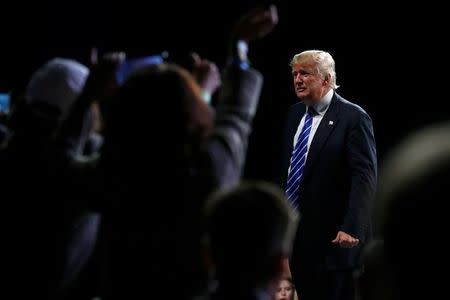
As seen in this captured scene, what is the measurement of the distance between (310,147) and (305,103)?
26 cm

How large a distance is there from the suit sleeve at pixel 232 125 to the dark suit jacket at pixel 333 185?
154 centimetres

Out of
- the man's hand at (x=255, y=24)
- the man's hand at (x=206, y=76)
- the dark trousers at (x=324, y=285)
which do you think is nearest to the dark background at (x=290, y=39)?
the dark trousers at (x=324, y=285)

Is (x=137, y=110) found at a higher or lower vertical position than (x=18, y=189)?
higher

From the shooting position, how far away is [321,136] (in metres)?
3.20

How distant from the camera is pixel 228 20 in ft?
15.6

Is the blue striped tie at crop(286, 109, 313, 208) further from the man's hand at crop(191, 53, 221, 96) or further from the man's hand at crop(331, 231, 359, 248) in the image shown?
the man's hand at crop(191, 53, 221, 96)

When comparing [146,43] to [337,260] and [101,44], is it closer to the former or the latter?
[101,44]

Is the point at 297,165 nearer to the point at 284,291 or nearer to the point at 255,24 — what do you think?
the point at 284,291

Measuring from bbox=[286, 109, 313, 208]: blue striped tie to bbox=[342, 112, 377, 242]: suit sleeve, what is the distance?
8.4 inches

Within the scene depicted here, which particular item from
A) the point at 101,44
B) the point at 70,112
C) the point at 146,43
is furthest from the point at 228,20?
the point at 70,112

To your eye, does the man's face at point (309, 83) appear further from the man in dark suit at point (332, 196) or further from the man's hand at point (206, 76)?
the man's hand at point (206, 76)

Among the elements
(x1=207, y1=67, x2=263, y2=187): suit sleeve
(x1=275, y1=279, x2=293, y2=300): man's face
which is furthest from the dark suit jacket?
(x1=207, y1=67, x2=263, y2=187): suit sleeve

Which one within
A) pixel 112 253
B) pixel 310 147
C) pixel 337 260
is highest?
pixel 112 253

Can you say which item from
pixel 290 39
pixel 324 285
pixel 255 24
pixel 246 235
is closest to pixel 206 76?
pixel 255 24
